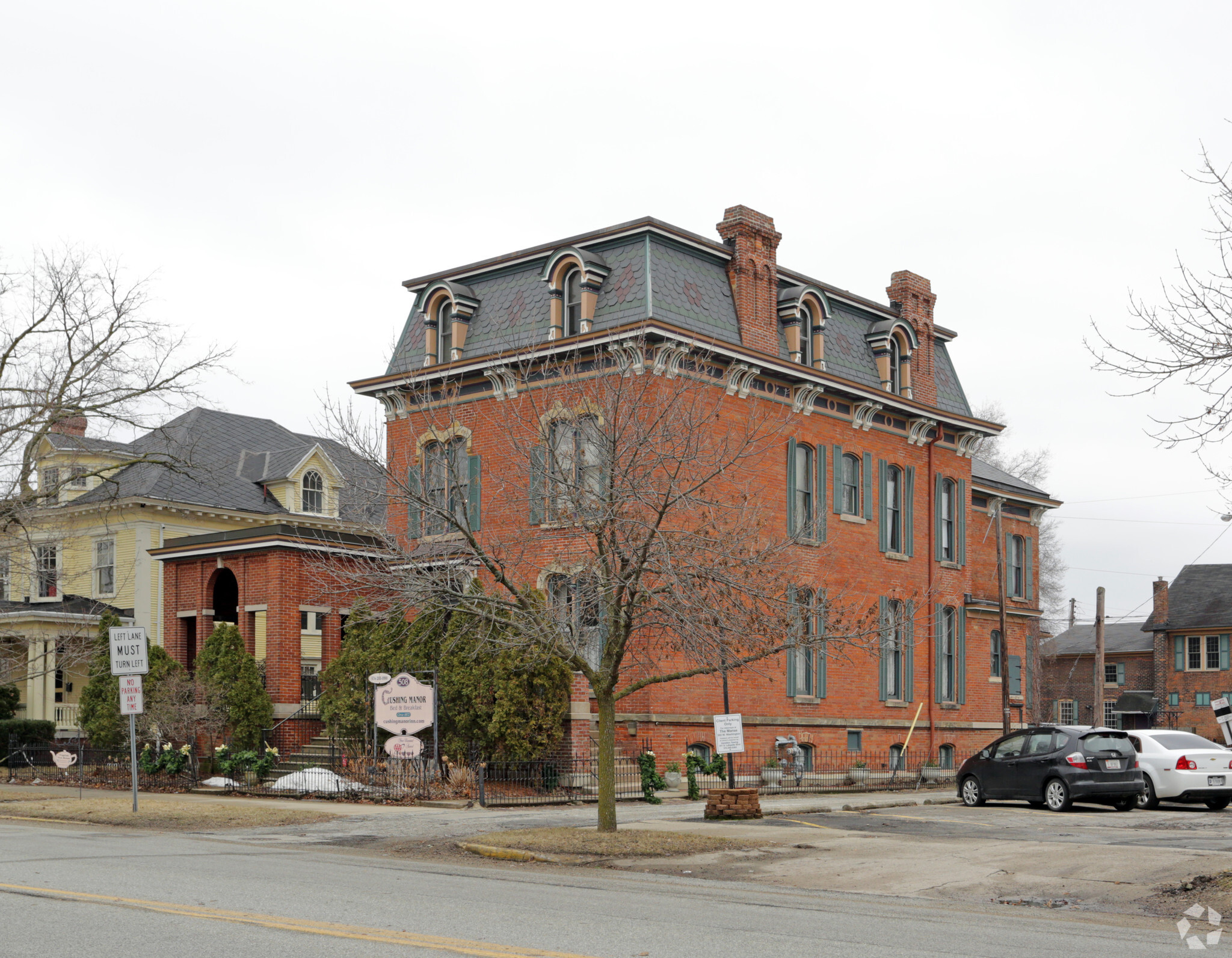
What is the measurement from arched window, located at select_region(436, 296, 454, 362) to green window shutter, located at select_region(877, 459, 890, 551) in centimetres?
1159

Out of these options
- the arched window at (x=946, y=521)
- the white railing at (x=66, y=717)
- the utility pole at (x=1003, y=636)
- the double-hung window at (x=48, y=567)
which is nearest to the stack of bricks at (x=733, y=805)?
the arched window at (x=946, y=521)

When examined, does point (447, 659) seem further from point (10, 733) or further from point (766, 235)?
point (10, 733)

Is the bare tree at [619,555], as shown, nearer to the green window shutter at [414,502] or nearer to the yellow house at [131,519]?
the green window shutter at [414,502]

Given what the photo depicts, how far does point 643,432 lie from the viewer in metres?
17.4

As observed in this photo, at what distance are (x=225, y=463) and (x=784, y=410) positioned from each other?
63.0 feet

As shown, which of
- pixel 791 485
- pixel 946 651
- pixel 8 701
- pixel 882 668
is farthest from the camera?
pixel 8 701

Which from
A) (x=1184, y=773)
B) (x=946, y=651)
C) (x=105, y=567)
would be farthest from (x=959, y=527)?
(x=105, y=567)

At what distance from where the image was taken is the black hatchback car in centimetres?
2262

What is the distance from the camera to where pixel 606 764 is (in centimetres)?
1702

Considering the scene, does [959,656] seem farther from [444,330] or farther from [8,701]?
[8,701]

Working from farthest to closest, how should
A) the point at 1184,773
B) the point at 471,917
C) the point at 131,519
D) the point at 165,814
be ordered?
the point at 131,519 < the point at 1184,773 < the point at 165,814 < the point at 471,917

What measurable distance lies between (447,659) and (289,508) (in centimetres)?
2226

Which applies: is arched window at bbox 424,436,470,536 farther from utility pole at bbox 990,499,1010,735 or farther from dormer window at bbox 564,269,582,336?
utility pole at bbox 990,499,1010,735

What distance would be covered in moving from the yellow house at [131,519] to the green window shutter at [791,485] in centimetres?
1323
